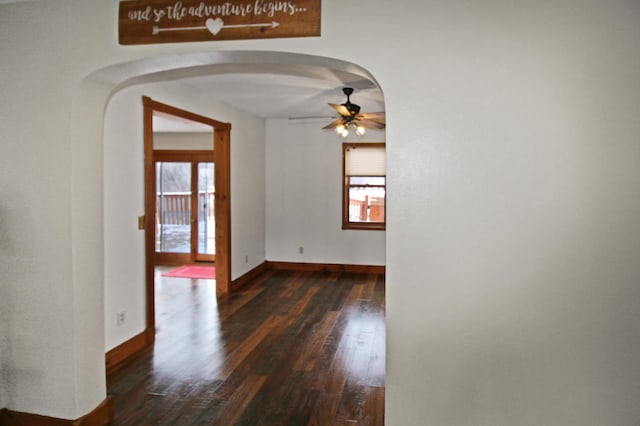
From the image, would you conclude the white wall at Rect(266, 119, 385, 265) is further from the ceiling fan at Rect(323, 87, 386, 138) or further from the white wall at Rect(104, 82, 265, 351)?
the white wall at Rect(104, 82, 265, 351)

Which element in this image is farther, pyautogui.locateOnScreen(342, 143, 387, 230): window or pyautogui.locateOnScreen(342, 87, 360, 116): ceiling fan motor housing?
pyautogui.locateOnScreen(342, 143, 387, 230): window

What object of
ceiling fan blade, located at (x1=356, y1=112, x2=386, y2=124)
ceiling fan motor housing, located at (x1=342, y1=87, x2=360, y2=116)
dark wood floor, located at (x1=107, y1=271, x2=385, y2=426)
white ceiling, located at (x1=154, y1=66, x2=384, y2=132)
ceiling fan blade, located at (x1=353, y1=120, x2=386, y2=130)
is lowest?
dark wood floor, located at (x1=107, y1=271, x2=385, y2=426)

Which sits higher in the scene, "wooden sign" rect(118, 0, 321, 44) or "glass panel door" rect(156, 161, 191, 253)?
"wooden sign" rect(118, 0, 321, 44)

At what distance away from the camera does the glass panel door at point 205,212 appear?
27.4 ft

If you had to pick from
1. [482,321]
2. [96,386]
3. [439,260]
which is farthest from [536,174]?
[96,386]

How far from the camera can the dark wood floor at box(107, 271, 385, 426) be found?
2.93 metres

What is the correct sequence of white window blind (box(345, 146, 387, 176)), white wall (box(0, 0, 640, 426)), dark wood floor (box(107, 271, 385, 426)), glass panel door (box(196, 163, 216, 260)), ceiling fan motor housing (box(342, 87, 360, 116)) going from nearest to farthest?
1. white wall (box(0, 0, 640, 426))
2. dark wood floor (box(107, 271, 385, 426))
3. ceiling fan motor housing (box(342, 87, 360, 116))
4. white window blind (box(345, 146, 387, 176))
5. glass panel door (box(196, 163, 216, 260))

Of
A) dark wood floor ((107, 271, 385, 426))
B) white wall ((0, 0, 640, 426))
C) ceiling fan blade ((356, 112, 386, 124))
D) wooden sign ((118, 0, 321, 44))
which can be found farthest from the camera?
ceiling fan blade ((356, 112, 386, 124))

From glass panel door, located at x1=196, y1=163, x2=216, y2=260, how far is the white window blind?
2658 millimetres

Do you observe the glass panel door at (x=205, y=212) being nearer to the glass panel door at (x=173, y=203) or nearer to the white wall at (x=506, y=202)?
the glass panel door at (x=173, y=203)

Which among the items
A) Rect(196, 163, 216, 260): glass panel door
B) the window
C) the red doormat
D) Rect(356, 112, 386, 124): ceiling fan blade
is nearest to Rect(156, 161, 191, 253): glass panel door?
Rect(196, 163, 216, 260): glass panel door

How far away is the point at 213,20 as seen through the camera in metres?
2.27

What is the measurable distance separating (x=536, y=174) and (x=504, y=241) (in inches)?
12.6

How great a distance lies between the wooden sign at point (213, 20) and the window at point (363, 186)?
16.7ft
